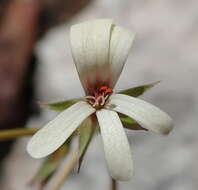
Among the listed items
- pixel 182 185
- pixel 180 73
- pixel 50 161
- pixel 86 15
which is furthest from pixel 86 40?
pixel 86 15

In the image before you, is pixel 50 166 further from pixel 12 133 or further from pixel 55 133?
pixel 55 133

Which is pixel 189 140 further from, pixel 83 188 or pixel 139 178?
pixel 83 188

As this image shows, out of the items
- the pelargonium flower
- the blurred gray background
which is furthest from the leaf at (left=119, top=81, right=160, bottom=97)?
the blurred gray background

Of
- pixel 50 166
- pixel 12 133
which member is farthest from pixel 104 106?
pixel 50 166

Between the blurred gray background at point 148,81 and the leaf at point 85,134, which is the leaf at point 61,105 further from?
the blurred gray background at point 148,81

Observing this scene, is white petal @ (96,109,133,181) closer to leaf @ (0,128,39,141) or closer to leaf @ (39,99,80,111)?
leaf @ (39,99,80,111)

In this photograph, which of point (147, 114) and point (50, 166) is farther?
point (50, 166)

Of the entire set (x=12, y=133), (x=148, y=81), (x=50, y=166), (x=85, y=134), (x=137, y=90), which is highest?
(x=137, y=90)
